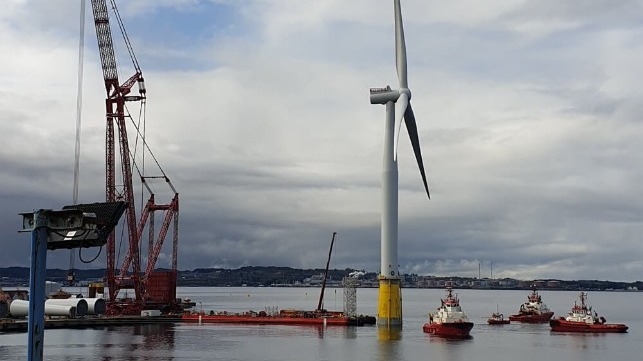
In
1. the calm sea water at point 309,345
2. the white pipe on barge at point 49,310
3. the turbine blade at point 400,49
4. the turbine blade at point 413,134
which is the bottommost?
the calm sea water at point 309,345

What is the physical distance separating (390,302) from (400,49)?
39.2 meters

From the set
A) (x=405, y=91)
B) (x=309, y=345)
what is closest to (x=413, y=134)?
(x=405, y=91)

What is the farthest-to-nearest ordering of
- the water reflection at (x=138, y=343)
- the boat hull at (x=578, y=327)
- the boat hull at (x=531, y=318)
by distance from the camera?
Result: the boat hull at (x=531, y=318), the boat hull at (x=578, y=327), the water reflection at (x=138, y=343)

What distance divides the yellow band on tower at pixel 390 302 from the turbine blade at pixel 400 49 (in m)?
31.2

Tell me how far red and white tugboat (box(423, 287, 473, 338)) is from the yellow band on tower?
28.4 feet

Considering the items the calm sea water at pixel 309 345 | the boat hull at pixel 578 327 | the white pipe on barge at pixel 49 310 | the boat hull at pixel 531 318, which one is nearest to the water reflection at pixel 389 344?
the calm sea water at pixel 309 345

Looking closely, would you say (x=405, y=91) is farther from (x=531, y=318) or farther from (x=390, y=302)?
(x=531, y=318)

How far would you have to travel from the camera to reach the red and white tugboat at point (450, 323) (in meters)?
128

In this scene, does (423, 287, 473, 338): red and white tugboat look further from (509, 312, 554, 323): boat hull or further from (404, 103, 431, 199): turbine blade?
(509, 312, 554, 323): boat hull

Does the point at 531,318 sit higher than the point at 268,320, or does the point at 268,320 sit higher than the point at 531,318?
the point at 268,320

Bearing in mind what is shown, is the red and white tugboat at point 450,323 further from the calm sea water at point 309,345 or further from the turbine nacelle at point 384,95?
the turbine nacelle at point 384,95

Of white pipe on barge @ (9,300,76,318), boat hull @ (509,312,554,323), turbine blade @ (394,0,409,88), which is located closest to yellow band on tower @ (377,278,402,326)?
turbine blade @ (394,0,409,88)

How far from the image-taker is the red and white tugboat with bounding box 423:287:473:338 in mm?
127875

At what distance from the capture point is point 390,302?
12344 cm
